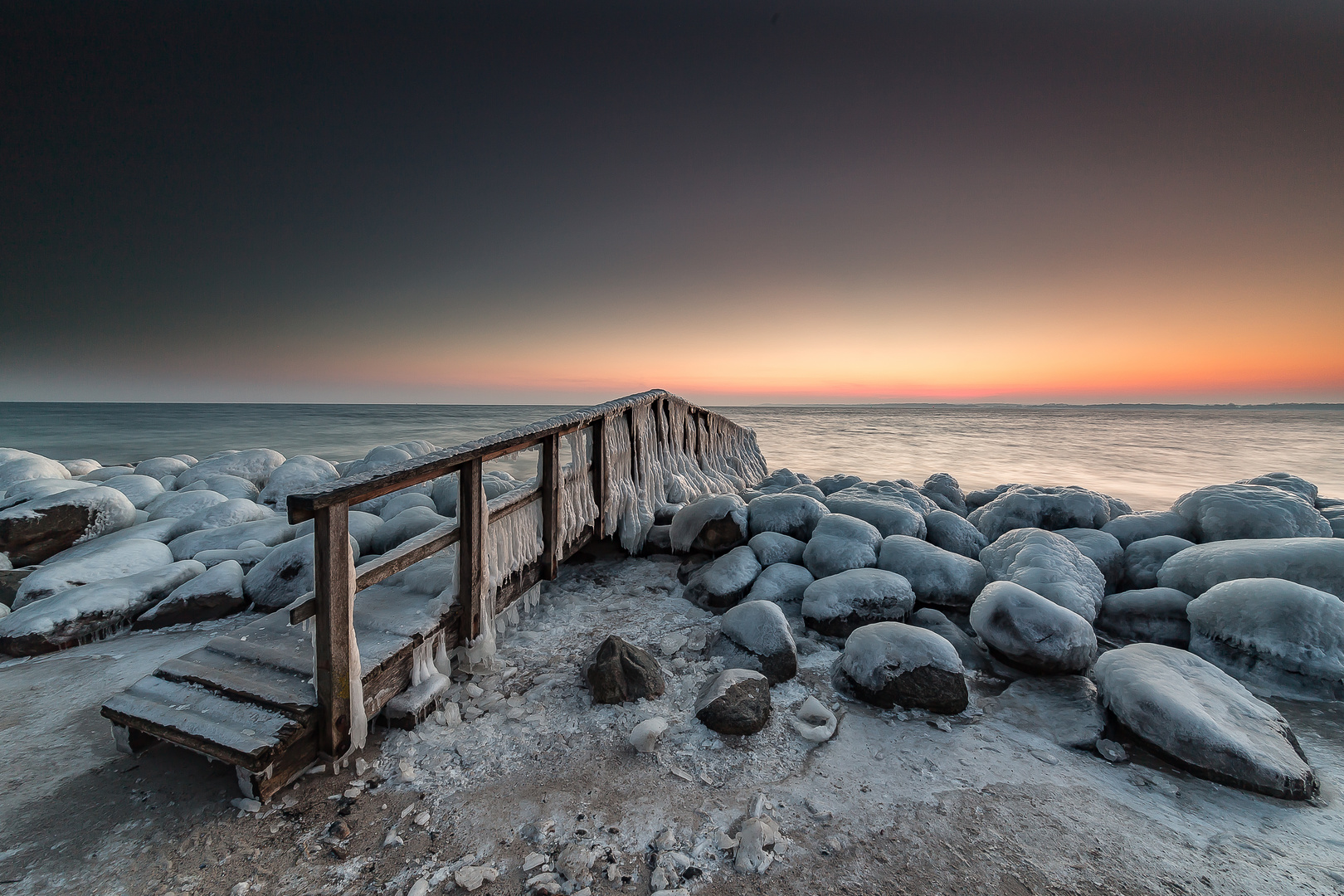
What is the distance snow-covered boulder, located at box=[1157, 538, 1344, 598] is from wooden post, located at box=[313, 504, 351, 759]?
18.8ft

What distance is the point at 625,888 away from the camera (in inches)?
71.3

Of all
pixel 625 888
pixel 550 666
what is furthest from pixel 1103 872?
pixel 550 666

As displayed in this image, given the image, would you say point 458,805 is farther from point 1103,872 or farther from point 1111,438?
point 1111,438

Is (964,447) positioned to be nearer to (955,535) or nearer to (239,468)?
(955,535)

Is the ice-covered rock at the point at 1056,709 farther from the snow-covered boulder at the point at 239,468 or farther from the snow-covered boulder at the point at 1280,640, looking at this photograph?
the snow-covered boulder at the point at 239,468

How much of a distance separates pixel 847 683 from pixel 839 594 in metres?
0.82

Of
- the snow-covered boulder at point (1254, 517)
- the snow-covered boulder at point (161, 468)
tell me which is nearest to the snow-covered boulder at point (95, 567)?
the snow-covered boulder at point (161, 468)

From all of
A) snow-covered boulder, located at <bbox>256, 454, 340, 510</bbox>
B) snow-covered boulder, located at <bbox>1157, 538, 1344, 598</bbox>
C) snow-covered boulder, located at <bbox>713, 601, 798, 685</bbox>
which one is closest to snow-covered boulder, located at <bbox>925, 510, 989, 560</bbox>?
snow-covered boulder, located at <bbox>1157, 538, 1344, 598</bbox>

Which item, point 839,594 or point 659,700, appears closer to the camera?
point 659,700

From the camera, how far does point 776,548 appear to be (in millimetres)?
4547

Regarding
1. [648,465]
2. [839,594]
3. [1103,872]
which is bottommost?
[1103,872]

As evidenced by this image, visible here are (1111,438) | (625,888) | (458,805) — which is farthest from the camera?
(1111,438)

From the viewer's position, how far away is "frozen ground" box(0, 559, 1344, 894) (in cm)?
186

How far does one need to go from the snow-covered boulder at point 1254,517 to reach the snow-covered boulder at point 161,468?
45.1ft
